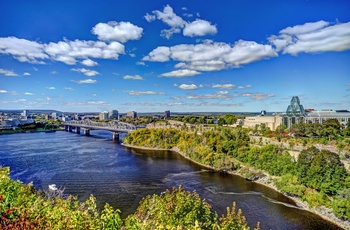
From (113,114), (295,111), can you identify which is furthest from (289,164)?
(113,114)

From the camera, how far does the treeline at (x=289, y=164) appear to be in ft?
52.2

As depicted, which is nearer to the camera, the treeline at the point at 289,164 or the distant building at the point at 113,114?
the treeline at the point at 289,164

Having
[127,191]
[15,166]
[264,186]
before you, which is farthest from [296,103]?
[15,166]

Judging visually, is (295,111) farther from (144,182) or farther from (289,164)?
(144,182)

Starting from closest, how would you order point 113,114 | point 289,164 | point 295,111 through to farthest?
point 289,164, point 295,111, point 113,114

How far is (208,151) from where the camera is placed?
2894cm

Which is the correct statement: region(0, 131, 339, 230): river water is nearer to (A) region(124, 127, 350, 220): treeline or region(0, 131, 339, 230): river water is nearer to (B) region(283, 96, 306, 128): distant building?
(A) region(124, 127, 350, 220): treeline

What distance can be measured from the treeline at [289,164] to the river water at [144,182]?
121cm

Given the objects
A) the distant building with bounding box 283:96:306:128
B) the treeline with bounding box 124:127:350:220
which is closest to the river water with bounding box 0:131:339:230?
the treeline with bounding box 124:127:350:220

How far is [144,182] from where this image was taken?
2112 cm

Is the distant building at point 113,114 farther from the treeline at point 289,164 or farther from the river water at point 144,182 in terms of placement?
the treeline at point 289,164

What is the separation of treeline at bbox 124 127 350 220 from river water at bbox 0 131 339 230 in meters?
1.21

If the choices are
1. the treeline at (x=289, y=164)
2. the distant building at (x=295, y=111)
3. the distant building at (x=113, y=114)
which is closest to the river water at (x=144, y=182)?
the treeline at (x=289, y=164)

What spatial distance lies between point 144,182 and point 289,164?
11737mm
